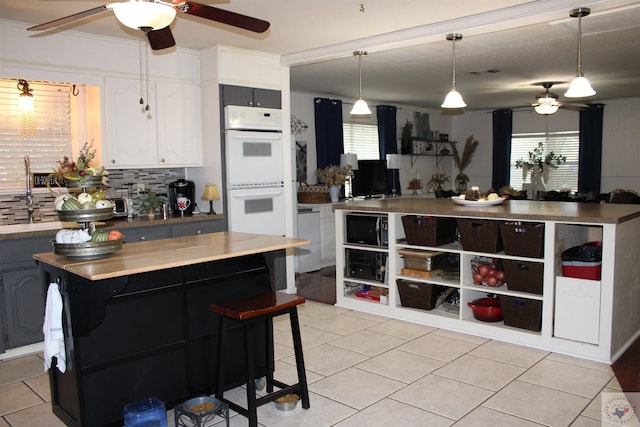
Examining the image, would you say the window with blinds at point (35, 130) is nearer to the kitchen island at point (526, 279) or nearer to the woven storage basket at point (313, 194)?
the kitchen island at point (526, 279)

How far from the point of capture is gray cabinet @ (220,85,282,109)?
16.7 ft

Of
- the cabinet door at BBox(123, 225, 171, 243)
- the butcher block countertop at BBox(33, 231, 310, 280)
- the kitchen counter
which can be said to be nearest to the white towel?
the butcher block countertop at BBox(33, 231, 310, 280)

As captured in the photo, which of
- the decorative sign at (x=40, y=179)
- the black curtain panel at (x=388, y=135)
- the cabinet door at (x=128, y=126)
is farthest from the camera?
the black curtain panel at (x=388, y=135)

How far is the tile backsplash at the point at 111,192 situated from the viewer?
173 inches

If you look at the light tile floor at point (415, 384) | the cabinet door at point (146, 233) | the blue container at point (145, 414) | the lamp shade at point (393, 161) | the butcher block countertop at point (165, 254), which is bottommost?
the light tile floor at point (415, 384)

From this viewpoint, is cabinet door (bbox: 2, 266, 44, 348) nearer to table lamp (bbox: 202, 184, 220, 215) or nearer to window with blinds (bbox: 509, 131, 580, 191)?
table lamp (bbox: 202, 184, 220, 215)

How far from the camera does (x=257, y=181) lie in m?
5.35

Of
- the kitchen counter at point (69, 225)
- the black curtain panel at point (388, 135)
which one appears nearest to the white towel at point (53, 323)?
the kitchen counter at point (69, 225)

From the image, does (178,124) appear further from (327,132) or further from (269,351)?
(327,132)

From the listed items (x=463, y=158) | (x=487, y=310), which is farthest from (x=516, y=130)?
(x=487, y=310)

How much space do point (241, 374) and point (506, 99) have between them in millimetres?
7605

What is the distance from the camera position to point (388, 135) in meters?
9.41

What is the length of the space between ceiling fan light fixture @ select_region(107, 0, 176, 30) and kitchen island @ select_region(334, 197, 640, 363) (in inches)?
107

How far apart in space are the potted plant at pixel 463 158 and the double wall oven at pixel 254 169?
250 inches
